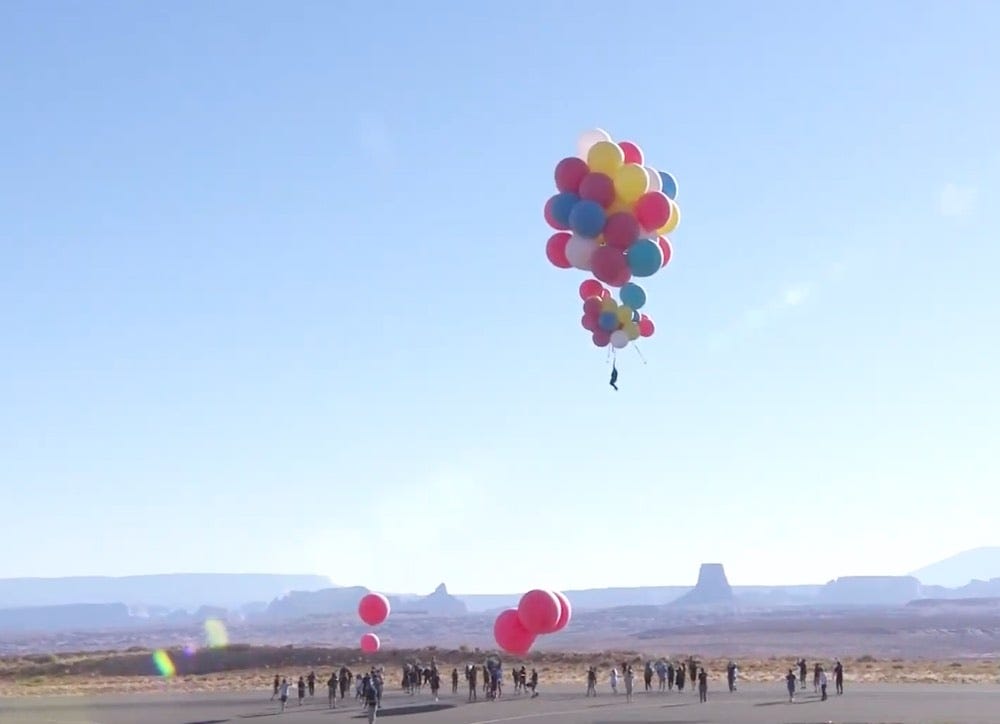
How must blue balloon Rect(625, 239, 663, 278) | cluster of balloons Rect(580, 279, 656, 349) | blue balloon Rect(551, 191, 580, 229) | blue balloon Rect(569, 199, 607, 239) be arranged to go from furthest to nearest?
1. cluster of balloons Rect(580, 279, 656, 349)
2. blue balloon Rect(551, 191, 580, 229)
3. blue balloon Rect(625, 239, 663, 278)
4. blue balloon Rect(569, 199, 607, 239)

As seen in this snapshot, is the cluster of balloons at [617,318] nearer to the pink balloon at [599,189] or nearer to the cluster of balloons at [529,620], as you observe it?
the pink balloon at [599,189]

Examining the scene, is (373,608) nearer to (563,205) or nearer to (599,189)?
(563,205)

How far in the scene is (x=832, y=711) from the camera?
101ft

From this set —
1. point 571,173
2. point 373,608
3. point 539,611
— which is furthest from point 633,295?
point 373,608

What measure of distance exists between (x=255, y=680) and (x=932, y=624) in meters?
125

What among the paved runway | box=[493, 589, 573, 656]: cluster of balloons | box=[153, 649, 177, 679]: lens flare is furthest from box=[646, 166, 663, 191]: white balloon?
box=[153, 649, 177, 679]: lens flare

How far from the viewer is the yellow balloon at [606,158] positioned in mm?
21406

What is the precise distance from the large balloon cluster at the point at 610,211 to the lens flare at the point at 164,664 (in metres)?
48.8

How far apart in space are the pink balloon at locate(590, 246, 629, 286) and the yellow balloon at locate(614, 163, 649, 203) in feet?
3.39

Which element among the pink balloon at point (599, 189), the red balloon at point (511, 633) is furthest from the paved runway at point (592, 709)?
the pink balloon at point (599, 189)

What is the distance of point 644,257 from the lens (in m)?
21.4

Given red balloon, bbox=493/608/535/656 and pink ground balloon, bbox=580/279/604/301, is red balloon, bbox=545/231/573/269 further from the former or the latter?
red balloon, bbox=493/608/535/656

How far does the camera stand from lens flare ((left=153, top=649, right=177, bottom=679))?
66.2 m

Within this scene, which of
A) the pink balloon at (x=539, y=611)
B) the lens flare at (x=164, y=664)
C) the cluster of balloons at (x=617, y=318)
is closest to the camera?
the cluster of balloons at (x=617, y=318)
